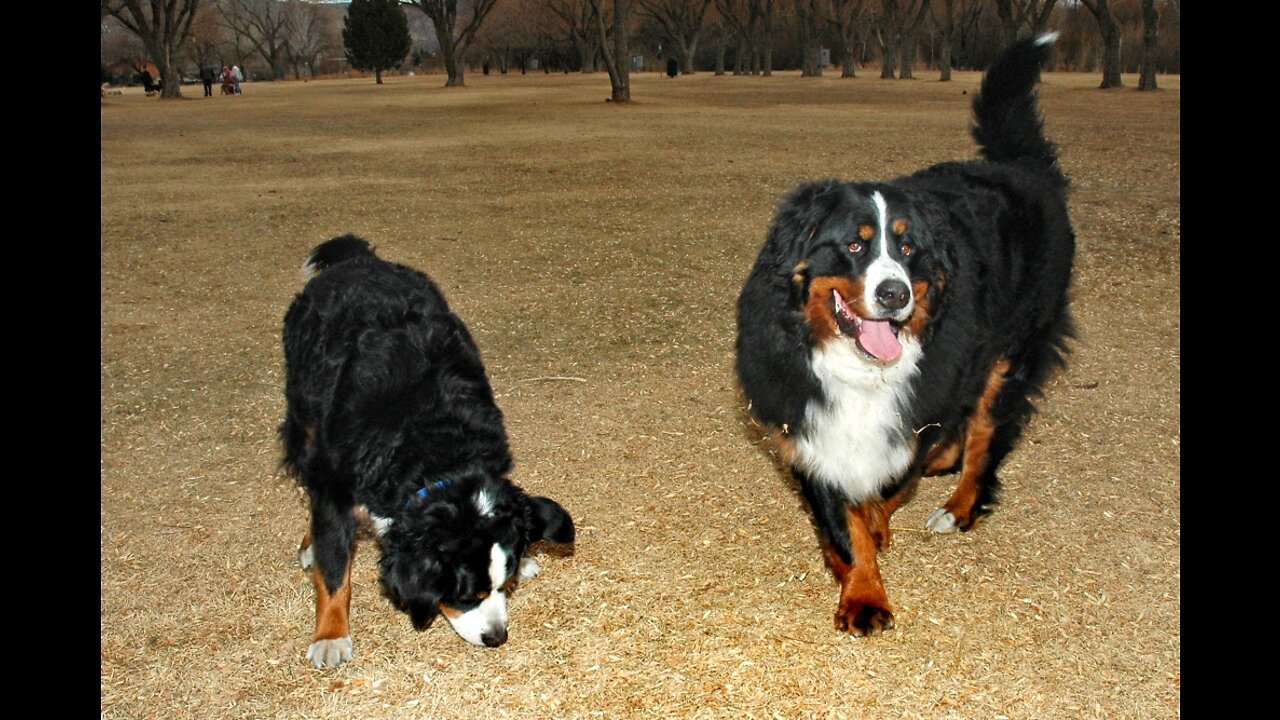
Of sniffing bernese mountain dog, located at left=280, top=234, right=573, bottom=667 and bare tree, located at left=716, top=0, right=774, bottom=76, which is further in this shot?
bare tree, located at left=716, top=0, right=774, bottom=76

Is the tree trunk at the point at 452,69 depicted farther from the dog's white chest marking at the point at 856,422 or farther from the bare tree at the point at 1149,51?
the dog's white chest marking at the point at 856,422

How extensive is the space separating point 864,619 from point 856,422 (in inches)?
27.9

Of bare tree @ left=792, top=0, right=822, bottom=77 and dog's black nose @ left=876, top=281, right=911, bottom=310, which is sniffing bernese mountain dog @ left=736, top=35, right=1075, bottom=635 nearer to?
dog's black nose @ left=876, top=281, right=911, bottom=310

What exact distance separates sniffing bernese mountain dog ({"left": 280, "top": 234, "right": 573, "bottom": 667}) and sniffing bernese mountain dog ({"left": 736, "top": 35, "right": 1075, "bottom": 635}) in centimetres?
98

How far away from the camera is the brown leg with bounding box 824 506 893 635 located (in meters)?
3.46

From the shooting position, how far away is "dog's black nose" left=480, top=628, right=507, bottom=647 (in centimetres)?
312

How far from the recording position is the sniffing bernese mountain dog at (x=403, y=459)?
2.97 m

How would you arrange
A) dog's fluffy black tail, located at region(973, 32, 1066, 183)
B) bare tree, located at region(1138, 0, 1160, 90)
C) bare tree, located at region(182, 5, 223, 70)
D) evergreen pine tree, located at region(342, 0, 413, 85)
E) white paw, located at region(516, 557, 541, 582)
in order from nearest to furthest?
white paw, located at region(516, 557, 541, 582)
dog's fluffy black tail, located at region(973, 32, 1066, 183)
bare tree, located at region(1138, 0, 1160, 90)
evergreen pine tree, located at region(342, 0, 413, 85)
bare tree, located at region(182, 5, 223, 70)

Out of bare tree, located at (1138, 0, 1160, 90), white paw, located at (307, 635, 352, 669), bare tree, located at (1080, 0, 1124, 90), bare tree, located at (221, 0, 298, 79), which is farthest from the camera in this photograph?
bare tree, located at (221, 0, 298, 79)

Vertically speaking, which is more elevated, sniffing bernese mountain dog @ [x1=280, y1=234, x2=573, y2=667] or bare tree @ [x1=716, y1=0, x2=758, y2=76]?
bare tree @ [x1=716, y1=0, x2=758, y2=76]

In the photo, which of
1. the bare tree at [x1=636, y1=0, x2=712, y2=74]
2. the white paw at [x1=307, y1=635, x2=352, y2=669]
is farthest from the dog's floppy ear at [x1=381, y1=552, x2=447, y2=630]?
the bare tree at [x1=636, y1=0, x2=712, y2=74]

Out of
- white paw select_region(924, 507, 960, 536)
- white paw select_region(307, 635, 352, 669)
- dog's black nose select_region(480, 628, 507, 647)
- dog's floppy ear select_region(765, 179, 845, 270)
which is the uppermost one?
dog's floppy ear select_region(765, 179, 845, 270)

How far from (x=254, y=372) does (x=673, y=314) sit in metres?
2.93

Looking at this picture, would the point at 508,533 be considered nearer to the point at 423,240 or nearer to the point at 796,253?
the point at 796,253
